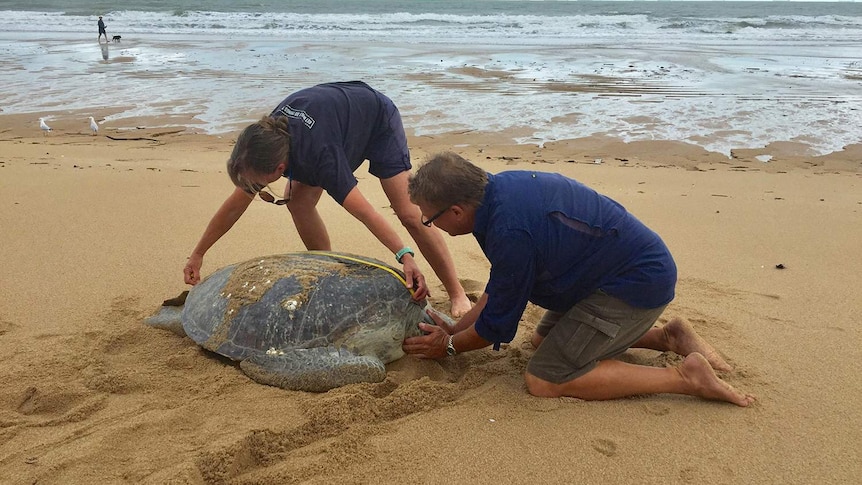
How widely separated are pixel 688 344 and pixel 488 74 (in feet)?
35.6

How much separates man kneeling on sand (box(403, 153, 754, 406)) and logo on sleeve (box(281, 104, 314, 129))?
70 centimetres

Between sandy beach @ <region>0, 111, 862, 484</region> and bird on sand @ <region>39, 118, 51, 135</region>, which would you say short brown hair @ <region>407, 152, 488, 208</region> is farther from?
bird on sand @ <region>39, 118, 51, 135</region>

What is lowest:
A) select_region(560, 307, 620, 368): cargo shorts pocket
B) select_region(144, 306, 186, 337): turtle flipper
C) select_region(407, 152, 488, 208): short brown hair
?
select_region(144, 306, 186, 337): turtle flipper

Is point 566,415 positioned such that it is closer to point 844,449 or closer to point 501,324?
point 501,324

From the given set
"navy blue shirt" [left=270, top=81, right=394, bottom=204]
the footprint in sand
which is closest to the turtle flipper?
"navy blue shirt" [left=270, top=81, right=394, bottom=204]

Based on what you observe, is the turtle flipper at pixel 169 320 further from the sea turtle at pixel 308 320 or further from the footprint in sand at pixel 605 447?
the footprint in sand at pixel 605 447

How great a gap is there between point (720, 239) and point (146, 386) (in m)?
3.78

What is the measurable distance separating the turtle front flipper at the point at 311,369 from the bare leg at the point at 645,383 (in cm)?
72

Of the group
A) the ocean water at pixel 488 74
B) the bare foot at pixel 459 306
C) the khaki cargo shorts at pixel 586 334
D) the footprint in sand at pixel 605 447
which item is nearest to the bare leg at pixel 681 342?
the khaki cargo shorts at pixel 586 334

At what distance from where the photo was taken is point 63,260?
3.85 m

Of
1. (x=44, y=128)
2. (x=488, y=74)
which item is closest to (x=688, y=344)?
(x=44, y=128)

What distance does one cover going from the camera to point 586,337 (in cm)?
244

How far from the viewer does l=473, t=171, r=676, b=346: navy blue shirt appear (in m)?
2.23

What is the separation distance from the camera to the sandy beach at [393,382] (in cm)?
207
